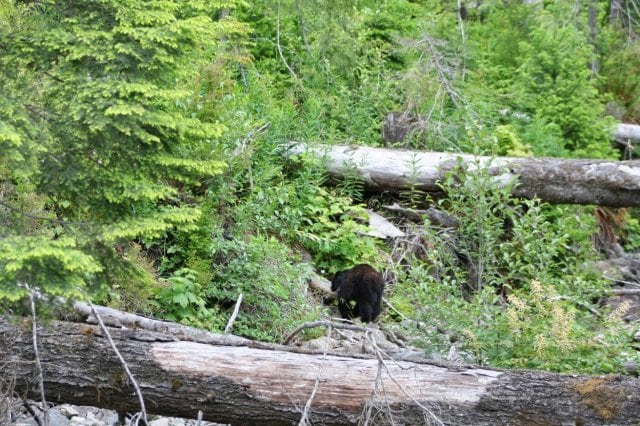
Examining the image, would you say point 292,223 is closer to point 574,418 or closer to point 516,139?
point 516,139

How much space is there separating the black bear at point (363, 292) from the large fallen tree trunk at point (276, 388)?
139 inches

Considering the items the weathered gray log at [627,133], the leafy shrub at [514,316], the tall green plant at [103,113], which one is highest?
the tall green plant at [103,113]

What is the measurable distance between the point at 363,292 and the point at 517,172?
3.31 m

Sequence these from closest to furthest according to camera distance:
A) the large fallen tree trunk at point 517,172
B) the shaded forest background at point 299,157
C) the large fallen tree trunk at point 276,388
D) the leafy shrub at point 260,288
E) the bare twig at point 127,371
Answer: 1. the shaded forest background at point 299,157
2. the bare twig at point 127,371
3. the large fallen tree trunk at point 276,388
4. the leafy shrub at point 260,288
5. the large fallen tree trunk at point 517,172

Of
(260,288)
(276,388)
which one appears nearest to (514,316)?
(276,388)

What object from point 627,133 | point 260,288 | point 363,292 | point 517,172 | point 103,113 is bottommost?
point 363,292

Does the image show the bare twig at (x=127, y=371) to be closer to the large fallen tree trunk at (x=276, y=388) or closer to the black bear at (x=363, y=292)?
the large fallen tree trunk at (x=276, y=388)

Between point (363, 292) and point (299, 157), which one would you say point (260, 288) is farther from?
point (299, 157)

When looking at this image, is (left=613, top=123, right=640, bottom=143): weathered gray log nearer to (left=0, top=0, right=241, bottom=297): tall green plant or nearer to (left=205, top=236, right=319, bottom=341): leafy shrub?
(left=205, top=236, right=319, bottom=341): leafy shrub

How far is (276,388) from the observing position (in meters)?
7.06

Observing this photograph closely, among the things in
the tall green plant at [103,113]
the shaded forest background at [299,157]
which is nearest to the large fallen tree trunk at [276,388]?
the shaded forest background at [299,157]

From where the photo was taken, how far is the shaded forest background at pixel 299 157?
600 cm

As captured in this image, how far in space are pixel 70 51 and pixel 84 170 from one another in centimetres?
74

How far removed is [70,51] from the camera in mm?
6031
